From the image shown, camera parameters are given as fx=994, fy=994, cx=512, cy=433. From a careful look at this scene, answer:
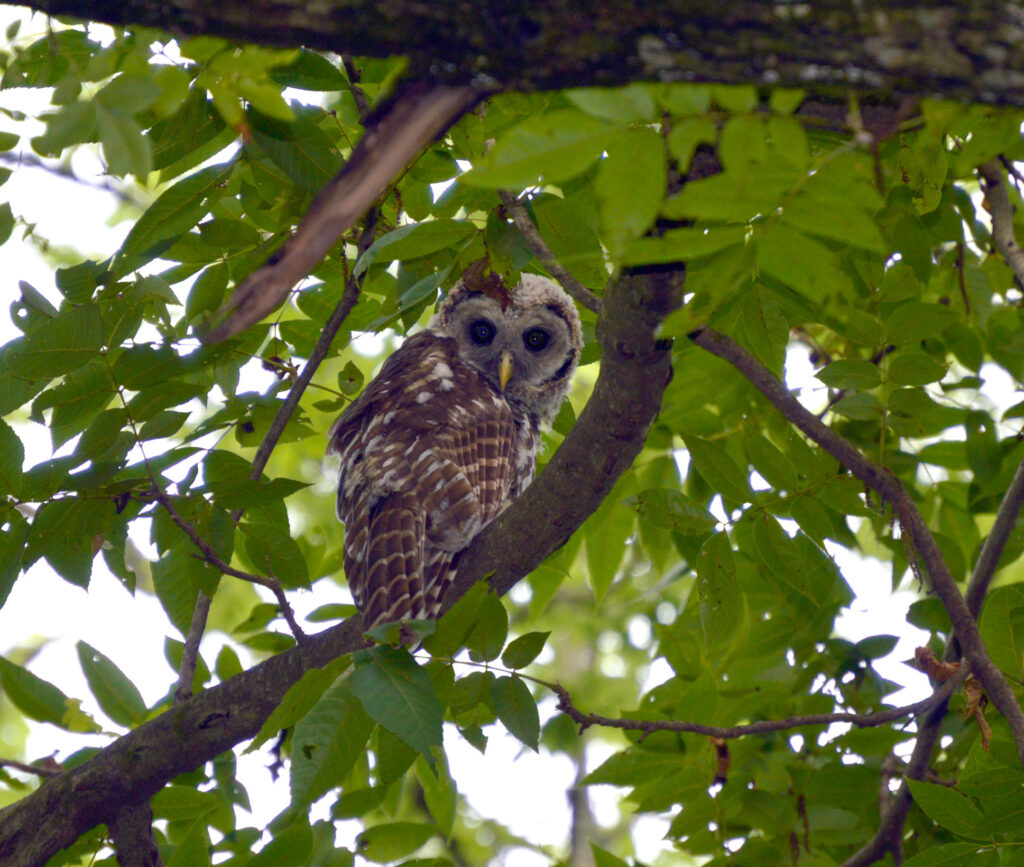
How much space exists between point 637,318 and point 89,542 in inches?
61.3

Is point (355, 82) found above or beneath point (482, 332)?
beneath

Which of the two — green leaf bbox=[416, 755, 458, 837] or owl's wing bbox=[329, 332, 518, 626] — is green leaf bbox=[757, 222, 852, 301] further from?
green leaf bbox=[416, 755, 458, 837]

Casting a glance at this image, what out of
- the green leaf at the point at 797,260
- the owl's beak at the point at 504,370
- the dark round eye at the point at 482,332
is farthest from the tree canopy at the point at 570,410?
the dark round eye at the point at 482,332

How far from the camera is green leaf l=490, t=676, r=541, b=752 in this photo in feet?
Result: 7.91

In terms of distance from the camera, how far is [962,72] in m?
1.30

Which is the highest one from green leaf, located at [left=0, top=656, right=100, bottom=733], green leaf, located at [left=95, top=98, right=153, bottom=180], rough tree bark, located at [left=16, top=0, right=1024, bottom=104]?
green leaf, located at [left=95, top=98, right=153, bottom=180]

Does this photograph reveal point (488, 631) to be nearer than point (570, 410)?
Yes

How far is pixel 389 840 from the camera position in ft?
10.2

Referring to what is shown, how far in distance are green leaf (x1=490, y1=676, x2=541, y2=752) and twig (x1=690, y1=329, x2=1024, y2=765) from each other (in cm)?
96

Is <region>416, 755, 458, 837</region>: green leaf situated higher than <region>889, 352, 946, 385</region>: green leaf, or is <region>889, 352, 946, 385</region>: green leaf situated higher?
<region>889, 352, 946, 385</region>: green leaf

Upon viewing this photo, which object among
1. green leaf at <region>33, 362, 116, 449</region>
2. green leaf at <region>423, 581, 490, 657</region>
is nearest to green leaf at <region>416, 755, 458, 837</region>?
green leaf at <region>423, 581, 490, 657</region>

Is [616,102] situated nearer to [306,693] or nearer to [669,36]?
[669,36]

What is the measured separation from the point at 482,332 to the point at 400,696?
113 inches

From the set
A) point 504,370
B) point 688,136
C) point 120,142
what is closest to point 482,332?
point 504,370
